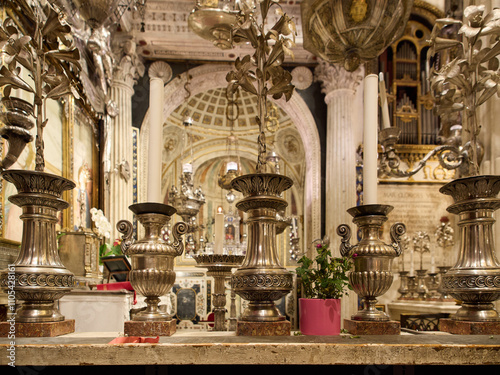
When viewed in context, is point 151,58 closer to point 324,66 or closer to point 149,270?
point 324,66

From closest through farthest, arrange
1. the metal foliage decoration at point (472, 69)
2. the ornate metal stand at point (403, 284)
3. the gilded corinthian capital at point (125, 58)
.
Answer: the metal foliage decoration at point (472, 69)
the gilded corinthian capital at point (125, 58)
the ornate metal stand at point (403, 284)

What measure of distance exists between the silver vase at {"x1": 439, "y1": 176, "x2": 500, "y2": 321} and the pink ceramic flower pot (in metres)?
0.39

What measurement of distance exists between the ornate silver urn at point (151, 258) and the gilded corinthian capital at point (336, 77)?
810 cm

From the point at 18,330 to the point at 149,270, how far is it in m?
0.40

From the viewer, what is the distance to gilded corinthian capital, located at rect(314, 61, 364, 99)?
29.8ft

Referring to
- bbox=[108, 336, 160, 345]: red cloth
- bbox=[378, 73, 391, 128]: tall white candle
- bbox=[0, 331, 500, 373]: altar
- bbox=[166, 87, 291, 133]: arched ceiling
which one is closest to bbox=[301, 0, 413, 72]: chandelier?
bbox=[378, 73, 391, 128]: tall white candle

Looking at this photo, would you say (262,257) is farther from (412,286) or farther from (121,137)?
(412,286)

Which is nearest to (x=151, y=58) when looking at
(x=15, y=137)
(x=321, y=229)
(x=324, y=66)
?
(x=324, y=66)

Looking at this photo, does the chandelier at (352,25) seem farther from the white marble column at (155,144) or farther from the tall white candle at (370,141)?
the white marble column at (155,144)

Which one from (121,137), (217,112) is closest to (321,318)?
(121,137)

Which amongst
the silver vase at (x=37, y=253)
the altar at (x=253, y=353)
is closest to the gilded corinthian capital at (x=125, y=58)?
the silver vase at (x=37, y=253)

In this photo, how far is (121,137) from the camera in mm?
8125

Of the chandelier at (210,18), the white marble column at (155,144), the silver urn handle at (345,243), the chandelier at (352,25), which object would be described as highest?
the chandelier at (210,18)

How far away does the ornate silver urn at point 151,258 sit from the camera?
4.61ft
